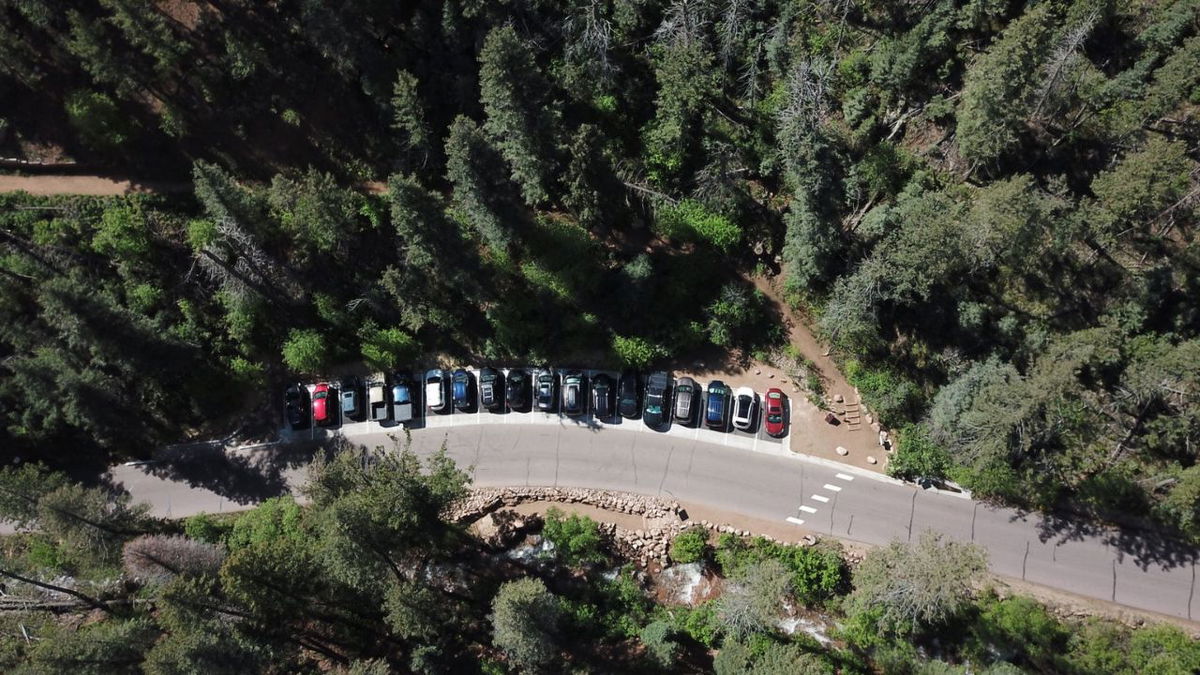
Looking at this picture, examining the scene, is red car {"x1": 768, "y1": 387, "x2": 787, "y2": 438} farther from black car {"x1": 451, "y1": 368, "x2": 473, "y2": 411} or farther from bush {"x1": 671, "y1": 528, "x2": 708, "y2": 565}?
black car {"x1": 451, "y1": 368, "x2": 473, "y2": 411}

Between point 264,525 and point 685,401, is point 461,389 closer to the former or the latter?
point 264,525

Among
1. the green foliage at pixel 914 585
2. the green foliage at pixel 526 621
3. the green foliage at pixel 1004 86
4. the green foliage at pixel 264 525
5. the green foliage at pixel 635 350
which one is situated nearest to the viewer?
the green foliage at pixel 914 585

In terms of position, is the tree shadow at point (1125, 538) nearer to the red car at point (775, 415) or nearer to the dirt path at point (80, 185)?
the red car at point (775, 415)

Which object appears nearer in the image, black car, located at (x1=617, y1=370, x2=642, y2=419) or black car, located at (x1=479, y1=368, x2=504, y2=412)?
black car, located at (x1=617, y1=370, x2=642, y2=419)

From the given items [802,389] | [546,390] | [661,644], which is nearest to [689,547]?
[661,644]

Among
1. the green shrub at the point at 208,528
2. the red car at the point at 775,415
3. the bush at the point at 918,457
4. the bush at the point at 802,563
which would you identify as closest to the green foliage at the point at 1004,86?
the bush at the point at 918,457

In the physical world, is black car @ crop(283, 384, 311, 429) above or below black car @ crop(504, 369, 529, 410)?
below

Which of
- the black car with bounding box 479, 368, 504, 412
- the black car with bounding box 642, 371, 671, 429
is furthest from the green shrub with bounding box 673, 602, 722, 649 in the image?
the black car with bounding box 479, 368, 504, 412
